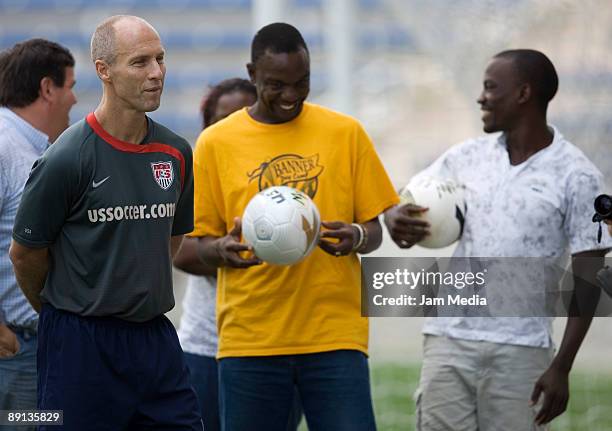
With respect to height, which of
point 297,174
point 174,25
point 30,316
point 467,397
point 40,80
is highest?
point 174,25

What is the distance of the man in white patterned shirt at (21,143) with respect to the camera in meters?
4.32

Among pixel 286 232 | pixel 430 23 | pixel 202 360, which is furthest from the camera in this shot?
pixel 430 23

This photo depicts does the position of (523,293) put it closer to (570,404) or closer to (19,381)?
(19,381)

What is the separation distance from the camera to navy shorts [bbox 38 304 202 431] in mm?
3584

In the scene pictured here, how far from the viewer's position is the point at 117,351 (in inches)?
143

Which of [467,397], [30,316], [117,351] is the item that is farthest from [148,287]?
[467,397]

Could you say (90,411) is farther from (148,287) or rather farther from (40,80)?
(40,80)

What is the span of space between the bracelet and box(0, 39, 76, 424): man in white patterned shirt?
4.37ft

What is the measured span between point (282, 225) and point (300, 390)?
2.34ft

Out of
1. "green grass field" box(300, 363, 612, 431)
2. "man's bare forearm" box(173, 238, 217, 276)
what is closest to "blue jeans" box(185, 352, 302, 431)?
"man's bare forearm" box(173, 238, 217, 276)

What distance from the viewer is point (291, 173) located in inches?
175

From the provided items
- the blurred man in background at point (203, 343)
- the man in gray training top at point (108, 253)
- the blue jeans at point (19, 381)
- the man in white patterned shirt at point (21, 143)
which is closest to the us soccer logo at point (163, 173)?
the man in gray training top at point (108, 253)

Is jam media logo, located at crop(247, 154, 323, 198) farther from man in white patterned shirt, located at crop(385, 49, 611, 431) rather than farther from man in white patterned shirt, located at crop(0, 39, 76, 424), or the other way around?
man in white patterned shirt, located at crop(0, 39, 76, 424)

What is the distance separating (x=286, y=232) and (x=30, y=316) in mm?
1124
